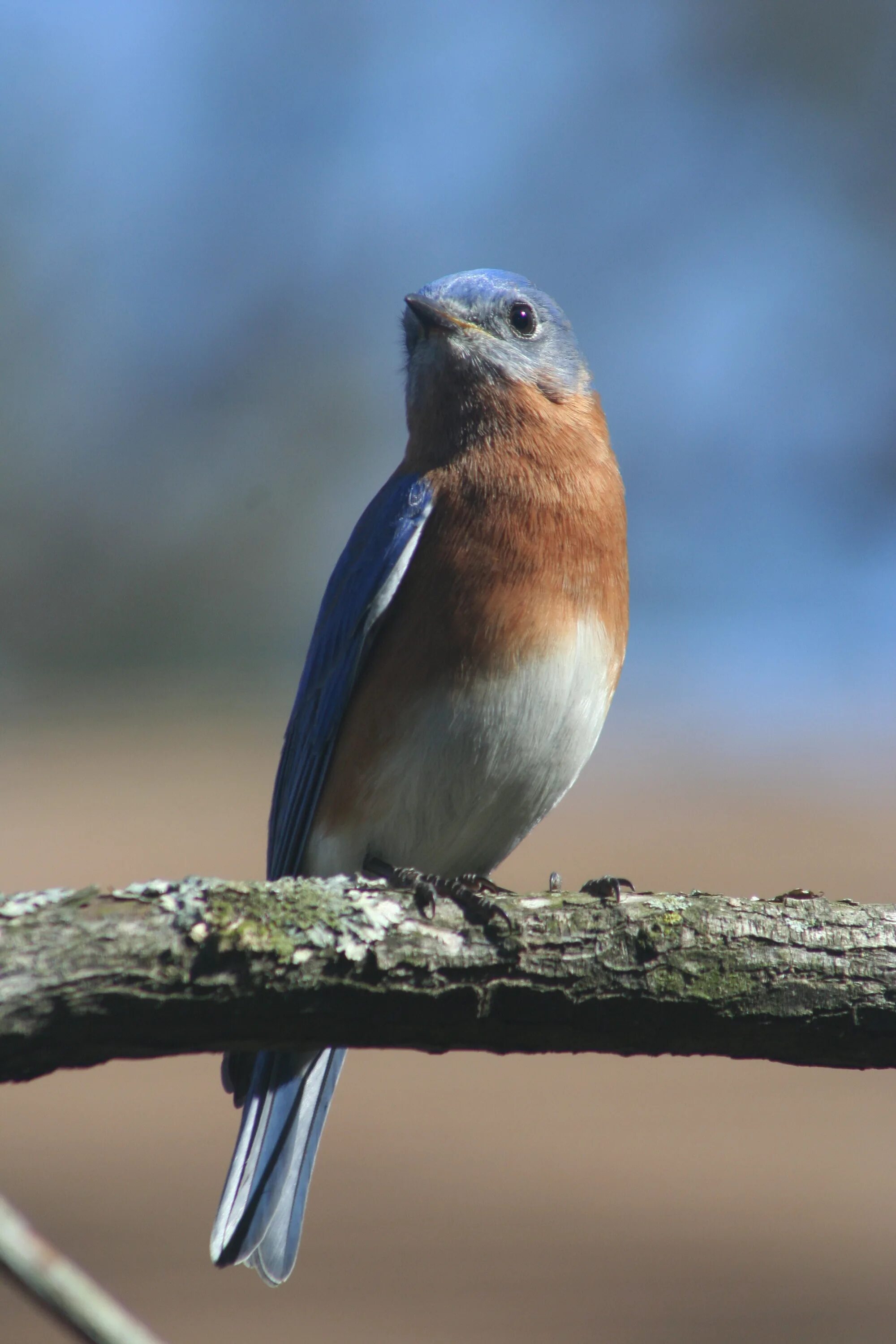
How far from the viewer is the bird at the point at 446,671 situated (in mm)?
3504

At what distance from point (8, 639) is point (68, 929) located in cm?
1776

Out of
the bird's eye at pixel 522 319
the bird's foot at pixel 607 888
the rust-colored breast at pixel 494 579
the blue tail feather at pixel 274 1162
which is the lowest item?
the blue tail feather at pixel 274 1162

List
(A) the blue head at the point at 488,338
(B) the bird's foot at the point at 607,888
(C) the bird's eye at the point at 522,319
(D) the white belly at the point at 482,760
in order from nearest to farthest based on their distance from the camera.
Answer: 1. (B) the bird's foot at the point at 607,888
2. (D) the white belly at the point at 482,760
3. (A) the blue head at the point at 488,338
4. (C) the bird's eye at the point at 522,319

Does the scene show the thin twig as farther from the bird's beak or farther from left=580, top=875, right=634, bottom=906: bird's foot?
the bird's beak

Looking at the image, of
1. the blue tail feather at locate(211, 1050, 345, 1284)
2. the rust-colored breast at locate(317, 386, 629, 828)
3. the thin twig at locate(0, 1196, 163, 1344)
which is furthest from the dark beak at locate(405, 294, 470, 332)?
the thin twig at locate(0, 1196, 163, 1344)

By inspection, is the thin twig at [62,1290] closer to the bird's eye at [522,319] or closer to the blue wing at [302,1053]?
the blue wing at [302,1053]

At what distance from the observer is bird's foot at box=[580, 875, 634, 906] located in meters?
2.76

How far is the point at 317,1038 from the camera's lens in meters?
2.37

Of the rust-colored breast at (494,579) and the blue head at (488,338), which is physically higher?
the blue head at (488,338)

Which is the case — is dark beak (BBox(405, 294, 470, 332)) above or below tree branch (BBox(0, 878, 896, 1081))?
above

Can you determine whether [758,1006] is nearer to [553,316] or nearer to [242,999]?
[242,999]

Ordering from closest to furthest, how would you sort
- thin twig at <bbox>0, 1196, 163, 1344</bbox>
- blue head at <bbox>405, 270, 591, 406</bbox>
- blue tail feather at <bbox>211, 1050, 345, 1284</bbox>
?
thin twig at <bbox>0, 1196, 163, 1344</bbox>, blue tail feather at <bbox>211, 1050, 345, 1284</bbox>, blue head at <bbox>405, 270, 591, 406</bbox>

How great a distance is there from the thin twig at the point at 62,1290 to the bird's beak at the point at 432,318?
3590mm

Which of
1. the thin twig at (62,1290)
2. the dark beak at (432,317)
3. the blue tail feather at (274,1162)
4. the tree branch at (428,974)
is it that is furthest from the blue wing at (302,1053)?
the thin twig at (62,1290)
